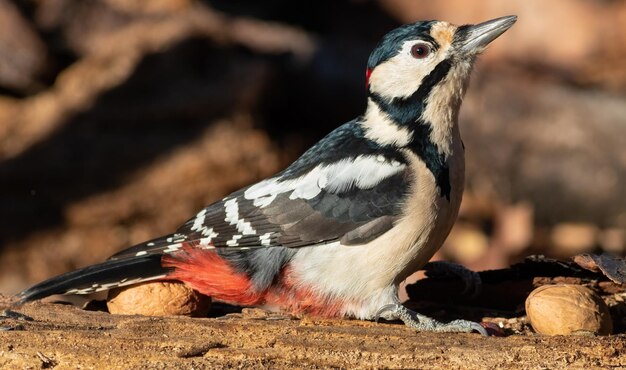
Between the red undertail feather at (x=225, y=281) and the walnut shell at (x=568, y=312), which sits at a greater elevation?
the red undertail feather at (x=225, y=281)

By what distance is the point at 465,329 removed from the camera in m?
4.16

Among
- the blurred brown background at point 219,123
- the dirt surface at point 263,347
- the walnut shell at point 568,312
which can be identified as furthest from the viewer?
the blurred brown background at point 219,123

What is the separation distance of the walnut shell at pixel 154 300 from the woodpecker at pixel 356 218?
0.05 meters

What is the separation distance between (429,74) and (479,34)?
26 cm

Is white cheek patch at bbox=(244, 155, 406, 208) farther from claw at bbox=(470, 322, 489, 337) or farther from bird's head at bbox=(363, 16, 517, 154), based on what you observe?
claw at bbox=(470, 322, 489, 337)

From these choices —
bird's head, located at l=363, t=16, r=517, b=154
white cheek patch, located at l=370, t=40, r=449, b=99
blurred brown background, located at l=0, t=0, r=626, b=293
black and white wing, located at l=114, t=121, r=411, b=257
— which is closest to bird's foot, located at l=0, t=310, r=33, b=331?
black and white wing, located at l=114, t=121, r=411, b=257

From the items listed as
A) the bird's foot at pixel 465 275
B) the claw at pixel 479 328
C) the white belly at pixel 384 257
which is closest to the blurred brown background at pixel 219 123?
the bird's foot at pixel 465 275

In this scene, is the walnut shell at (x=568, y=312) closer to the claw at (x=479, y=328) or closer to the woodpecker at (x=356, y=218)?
the claw at (x=479, y=328)

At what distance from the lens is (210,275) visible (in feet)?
14.7

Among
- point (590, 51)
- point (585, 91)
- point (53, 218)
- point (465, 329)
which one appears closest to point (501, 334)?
point (465, 329)

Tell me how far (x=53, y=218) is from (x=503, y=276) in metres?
3.83

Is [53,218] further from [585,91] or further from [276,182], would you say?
[585,91]

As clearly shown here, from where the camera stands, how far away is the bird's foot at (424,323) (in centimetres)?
415

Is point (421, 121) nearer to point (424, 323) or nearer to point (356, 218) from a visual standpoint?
point (356, 218)
